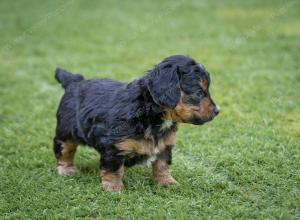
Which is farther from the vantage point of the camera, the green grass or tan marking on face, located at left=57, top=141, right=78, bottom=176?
tan marking on face, located at left=57, top=141, right=78, bottom=176

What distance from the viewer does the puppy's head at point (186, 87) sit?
14.3ft

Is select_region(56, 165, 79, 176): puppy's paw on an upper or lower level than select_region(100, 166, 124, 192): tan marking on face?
lower

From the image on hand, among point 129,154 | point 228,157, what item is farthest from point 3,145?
point 228,157

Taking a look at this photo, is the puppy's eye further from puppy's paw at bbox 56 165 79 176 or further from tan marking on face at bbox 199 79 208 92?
puppy's paw at bbox 56 165 79 176

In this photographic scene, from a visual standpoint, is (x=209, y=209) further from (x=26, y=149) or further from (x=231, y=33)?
(x=231, y=33)

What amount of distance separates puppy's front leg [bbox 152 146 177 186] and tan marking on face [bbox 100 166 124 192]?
0.38 metres

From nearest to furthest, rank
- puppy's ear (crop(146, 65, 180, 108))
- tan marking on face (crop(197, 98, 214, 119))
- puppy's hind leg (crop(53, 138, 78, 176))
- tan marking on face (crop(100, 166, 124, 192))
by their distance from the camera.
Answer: puppy's ear (crop(146, 65, 180, 108)), tan marking on face (crop(197, 98, 214, 119)), tan marking on face (crop(100, 166, 124, 192)), puppy's hind leg (crop(53, 138, 78, 176))

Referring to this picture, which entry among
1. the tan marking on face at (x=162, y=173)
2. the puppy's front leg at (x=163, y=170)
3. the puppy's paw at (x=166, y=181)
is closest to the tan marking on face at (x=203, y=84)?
the puppy's front leg at (x=163, y=170)

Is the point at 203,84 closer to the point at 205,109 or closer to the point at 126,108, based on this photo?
the point at 205,109

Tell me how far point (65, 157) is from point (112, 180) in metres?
0.82

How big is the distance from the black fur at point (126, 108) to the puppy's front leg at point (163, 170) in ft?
0.07

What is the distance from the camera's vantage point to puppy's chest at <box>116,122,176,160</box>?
4461mm

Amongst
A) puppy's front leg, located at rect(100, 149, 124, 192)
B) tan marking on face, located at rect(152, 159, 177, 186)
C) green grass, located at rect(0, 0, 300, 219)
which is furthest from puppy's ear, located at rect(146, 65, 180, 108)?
green grass, located at rect(0, 0, 300, 219)

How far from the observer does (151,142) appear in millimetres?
4520
